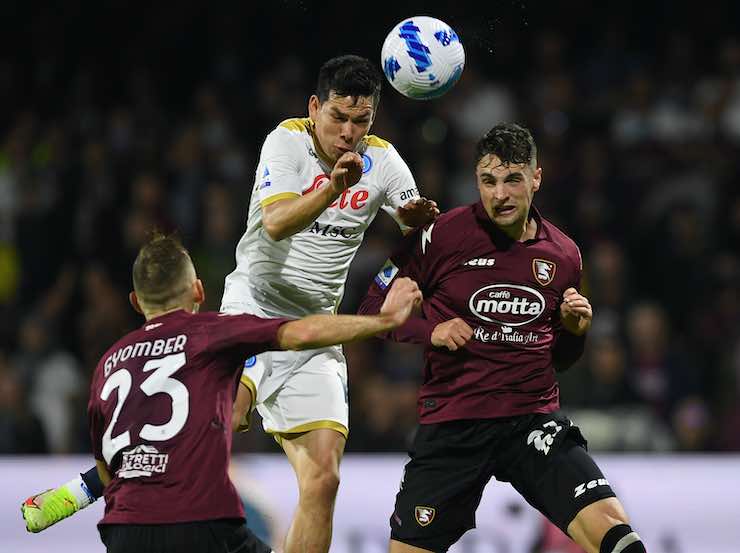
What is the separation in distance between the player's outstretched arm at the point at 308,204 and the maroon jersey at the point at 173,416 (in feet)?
2.48

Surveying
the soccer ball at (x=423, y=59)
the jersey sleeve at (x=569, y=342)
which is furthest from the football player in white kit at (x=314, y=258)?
the jersey sleeve at (x=569, y=342)

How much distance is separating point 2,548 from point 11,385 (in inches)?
62.5

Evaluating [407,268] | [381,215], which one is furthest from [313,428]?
[381,215]

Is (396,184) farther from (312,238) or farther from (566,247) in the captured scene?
(566,247)

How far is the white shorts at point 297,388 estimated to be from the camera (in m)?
5.23

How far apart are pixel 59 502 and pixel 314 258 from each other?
4.90 feet

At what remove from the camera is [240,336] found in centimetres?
397

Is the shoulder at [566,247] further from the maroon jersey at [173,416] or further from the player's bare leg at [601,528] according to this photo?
the maroon jersey at [173,416]

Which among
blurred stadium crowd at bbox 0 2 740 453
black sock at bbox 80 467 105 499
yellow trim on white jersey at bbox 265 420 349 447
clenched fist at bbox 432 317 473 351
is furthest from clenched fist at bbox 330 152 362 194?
blurred stadium crowd at bbox 0 2 740 453

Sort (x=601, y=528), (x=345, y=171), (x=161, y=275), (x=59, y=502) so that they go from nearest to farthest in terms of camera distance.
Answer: (x=161, y=275), (x=59, y=502), (x=345, y=171), (x=601, y=528)

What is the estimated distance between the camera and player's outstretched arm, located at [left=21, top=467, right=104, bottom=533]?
4.30m

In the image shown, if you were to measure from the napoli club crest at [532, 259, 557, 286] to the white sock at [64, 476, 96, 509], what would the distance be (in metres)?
1.86

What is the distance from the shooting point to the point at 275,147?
5.11 meters

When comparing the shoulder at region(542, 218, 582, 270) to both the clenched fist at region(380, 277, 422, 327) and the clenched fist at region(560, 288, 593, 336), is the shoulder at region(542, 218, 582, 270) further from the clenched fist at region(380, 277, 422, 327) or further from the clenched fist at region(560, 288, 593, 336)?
the clenched fist at region(380, 277, 422, 327)
